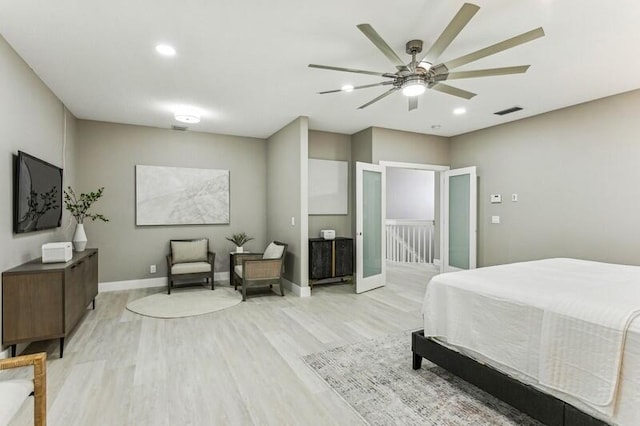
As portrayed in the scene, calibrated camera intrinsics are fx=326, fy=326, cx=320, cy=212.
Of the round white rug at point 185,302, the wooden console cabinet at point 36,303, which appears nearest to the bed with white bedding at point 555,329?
the round white rug at point 185,302

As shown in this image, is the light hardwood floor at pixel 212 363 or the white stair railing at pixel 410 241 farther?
the white stair railing at pixel 410 241

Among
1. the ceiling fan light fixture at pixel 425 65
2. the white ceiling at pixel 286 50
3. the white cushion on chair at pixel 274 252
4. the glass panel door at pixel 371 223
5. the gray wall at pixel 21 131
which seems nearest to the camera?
the white ceiling at pixel 286 50

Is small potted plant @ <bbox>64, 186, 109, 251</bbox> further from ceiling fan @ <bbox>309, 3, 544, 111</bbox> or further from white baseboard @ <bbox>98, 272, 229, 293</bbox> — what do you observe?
ceiling fan @ <bbox>309, 3, 544, 111</bbox>

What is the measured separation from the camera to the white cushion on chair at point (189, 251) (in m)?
5.30

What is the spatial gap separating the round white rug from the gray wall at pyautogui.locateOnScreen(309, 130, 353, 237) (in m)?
1.78

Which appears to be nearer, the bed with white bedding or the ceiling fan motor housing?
the bed with white bedding

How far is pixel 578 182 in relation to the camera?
4410 mm

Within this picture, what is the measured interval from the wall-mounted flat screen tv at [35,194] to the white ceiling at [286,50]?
970 mm

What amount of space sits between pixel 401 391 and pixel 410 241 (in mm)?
5908

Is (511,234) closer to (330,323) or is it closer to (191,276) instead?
(330,323)

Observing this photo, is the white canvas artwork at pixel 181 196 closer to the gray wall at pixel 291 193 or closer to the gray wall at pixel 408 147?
the gray wall at pixel 291 193

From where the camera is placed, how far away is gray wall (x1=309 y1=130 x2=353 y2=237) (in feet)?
18.9

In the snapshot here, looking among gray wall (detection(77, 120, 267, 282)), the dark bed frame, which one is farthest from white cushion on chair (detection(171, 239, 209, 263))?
the dark bed frame

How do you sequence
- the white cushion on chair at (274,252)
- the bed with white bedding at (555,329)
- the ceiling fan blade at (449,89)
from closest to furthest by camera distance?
the bed with white bedding at (555,329)
the ceiling fan blade at (449,89)
the white cushion on chair at (274,252)
